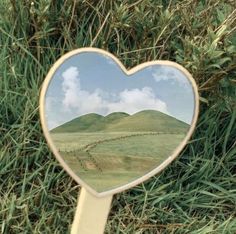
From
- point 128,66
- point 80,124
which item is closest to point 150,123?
point 80,124

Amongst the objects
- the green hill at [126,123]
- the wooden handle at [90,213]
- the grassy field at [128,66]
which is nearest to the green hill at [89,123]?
the green hill at [126,123]

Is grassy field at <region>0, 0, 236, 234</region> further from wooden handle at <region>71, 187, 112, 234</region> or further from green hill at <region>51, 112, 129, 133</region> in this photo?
green hill at <region>51, 112, 129, 133</region>

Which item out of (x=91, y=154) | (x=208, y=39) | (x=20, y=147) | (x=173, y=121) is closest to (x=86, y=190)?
(x=91, y=154)

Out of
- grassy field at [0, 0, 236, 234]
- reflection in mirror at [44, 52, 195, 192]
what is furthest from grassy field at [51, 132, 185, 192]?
grassy field at [0, 0, 236, 234]

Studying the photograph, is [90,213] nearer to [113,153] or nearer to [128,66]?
[113,153]

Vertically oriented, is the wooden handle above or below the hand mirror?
below

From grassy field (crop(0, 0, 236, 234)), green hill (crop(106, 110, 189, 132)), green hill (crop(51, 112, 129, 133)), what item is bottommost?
grassy field (crop(0, 0, 236, 234))
